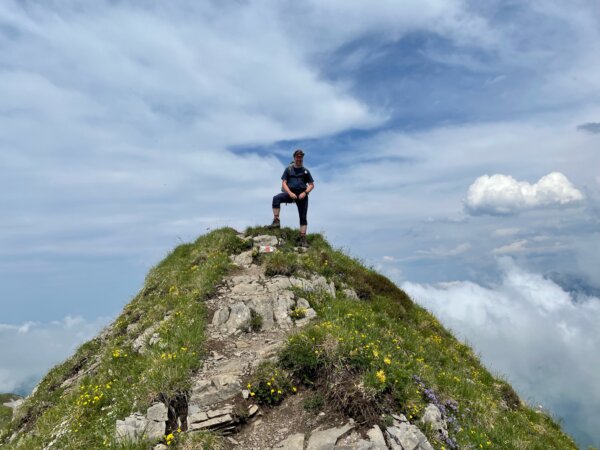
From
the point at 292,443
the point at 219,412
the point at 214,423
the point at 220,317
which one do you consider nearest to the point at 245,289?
the point at 220,317

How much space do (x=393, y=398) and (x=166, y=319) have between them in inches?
292

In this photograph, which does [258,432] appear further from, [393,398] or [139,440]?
[393,398]

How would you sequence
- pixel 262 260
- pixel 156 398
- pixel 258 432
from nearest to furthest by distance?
pixel 258 432 → pixel 156 398 → pixel 262 260

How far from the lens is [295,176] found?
17859 millimetres

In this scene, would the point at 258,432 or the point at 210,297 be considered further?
the point at 210,297

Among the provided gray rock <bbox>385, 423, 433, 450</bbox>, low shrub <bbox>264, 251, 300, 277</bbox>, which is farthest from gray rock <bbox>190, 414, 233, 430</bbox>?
low shrub <bbox>264, 251, 300, 277</bbox>

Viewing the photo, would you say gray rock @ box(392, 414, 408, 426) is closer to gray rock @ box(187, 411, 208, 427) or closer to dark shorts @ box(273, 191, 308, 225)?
gray rock @ box(187, 411, 208, 427)

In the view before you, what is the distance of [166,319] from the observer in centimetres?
1268

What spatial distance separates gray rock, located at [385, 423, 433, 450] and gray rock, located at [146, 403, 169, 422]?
14.5ft

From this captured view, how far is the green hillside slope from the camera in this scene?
27.9 ft

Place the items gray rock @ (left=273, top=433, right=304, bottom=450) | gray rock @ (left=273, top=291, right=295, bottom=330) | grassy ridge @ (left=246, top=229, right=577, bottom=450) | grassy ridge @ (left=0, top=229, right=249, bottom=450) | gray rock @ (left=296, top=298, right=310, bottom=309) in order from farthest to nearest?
gray rock @ (left=296, top=298, right=310, bottom=309), gray rock @ (left=273, top=291, right=295, bottom=330), grassy ridge @ (left=0, top=229, right=249, bottom=450), grassy ridge @ (left=246, top=229, right=577, bottom=450), gray rock @ (left=273, top=433, right=304, bottom=450)

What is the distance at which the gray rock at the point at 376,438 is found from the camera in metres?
7.39

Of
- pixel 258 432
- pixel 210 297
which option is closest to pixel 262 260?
pixel 210 297

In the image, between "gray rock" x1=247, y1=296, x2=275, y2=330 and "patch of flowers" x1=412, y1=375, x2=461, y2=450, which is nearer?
"patch of flowers" x1=412, y1=375, x2=461, y2=450
